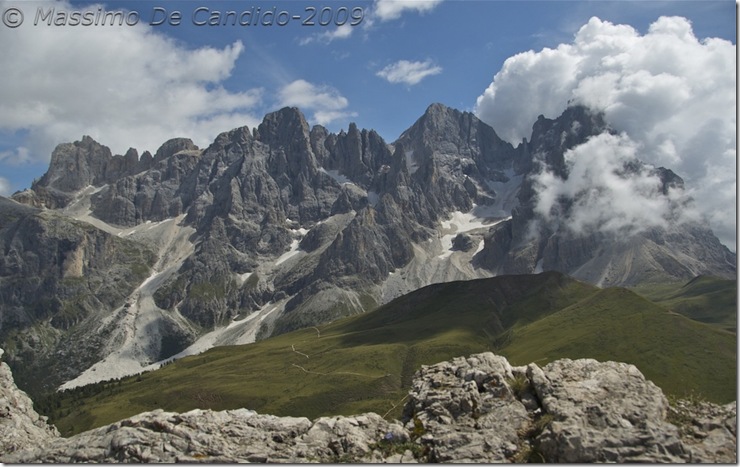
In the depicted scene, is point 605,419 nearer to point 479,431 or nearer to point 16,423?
point 479,431

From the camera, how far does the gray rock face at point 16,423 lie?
3822cm

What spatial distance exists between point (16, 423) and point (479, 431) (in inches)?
1177

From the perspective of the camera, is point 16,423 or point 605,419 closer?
point 605,419

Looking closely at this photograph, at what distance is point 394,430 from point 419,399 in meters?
3.40

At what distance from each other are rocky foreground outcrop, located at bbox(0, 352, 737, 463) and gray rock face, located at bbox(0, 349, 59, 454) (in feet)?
0.98

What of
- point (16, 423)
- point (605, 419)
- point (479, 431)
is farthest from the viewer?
point (16, 423)

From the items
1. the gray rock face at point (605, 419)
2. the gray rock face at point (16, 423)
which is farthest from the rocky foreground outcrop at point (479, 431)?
the gray rock face at point (16, 423)

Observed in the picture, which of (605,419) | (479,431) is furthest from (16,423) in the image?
(605,419)

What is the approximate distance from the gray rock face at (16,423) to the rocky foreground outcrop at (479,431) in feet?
0.98

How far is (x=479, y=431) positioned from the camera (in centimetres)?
3316

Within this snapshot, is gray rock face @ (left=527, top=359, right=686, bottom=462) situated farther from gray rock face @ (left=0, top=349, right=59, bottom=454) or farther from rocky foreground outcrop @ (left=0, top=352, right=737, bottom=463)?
gray rock face @ (left=0, top=349, right=59, bottom=454)

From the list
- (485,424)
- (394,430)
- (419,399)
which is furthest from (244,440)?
(485,424)

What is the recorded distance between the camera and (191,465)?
31172 millimetres

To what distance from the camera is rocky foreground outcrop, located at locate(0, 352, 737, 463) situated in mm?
29766
